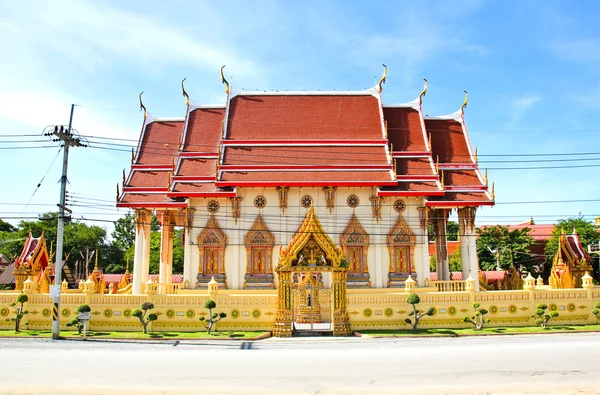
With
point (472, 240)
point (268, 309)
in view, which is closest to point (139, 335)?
point (268, 309)

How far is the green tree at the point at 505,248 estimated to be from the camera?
4484cm

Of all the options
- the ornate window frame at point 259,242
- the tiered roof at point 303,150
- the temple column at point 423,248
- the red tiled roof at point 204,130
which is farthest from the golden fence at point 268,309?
the red tiled roof at point 204,130

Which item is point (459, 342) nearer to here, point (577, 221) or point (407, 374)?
point (407, 374)

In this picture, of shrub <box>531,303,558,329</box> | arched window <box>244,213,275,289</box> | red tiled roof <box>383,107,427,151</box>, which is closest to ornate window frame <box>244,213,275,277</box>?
arched window <box>244,213,275,289</box>

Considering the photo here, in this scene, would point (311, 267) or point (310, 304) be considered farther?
point (310, 304)

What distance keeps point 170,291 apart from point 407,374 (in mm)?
14973

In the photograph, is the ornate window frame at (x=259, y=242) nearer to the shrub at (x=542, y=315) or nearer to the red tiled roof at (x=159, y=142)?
the red tiled roof at (x=159, y=142)

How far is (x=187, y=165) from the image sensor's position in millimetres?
26984

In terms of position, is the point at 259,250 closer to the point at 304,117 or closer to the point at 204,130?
the point at 204,130

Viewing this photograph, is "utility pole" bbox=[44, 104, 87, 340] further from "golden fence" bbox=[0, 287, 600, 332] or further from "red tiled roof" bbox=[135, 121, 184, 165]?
"red tiled roof" bbox=[135, 121, 184, 165]

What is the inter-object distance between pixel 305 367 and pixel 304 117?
18.6 meters

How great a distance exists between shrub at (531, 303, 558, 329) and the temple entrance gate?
25.5 ft

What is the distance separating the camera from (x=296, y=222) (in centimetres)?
2564

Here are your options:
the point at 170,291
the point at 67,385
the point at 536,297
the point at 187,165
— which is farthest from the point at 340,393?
the point at 187,165
